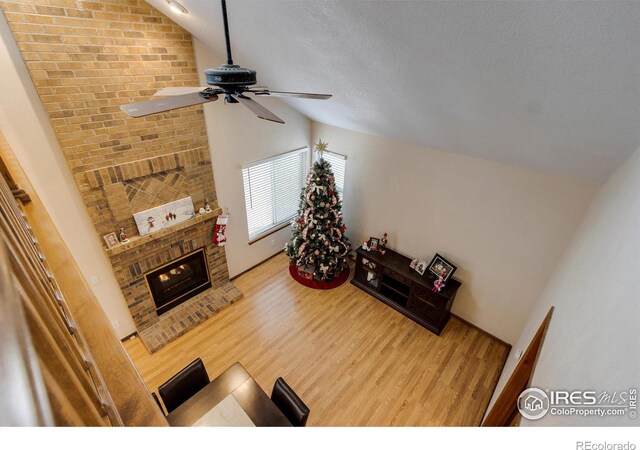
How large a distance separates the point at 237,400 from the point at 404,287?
9.36 ft

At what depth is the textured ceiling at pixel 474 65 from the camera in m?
1.40

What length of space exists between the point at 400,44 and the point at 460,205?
8.59 feet

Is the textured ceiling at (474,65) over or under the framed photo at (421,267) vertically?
over

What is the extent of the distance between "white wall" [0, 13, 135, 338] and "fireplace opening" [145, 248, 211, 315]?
0.54 metres

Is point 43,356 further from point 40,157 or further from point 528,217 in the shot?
point 528,217

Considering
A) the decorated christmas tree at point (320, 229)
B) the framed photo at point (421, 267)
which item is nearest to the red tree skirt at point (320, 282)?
the decorated christmas tree at point (320, 229)

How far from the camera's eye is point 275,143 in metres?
4.89

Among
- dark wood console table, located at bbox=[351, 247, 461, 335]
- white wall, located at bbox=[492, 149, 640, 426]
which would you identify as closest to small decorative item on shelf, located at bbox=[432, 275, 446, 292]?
dark wood console table, located at bbox=[351, 247, 461, 335]

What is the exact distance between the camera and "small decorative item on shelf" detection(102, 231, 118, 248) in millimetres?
3448

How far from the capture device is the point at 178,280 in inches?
177

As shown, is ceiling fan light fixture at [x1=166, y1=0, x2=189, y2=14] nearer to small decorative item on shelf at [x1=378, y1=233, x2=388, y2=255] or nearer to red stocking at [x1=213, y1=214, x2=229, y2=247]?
red stocking at [x1=213, y1=214, x2=229, y2=247]

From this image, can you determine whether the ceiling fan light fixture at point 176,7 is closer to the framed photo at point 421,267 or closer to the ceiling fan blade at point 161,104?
the ceiling fan blade at point 161,104

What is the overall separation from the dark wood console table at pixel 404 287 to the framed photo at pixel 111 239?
10.9 ft

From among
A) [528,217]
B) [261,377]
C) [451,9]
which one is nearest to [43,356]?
[451,9]
